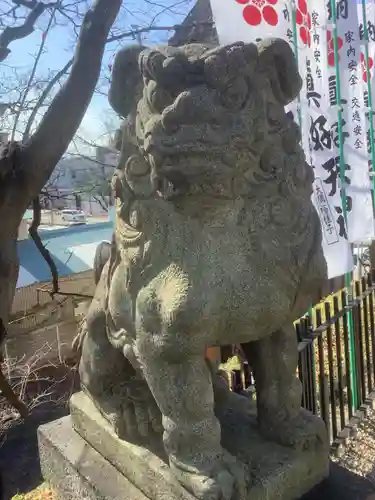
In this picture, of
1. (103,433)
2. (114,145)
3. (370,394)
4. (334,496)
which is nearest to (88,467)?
(103,433)

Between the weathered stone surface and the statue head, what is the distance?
1.02m

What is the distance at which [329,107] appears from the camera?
3576mm

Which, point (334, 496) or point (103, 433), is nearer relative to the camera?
point (334, 496)

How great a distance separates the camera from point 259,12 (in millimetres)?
3178

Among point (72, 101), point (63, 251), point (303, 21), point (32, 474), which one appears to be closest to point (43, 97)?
point (72, 101)

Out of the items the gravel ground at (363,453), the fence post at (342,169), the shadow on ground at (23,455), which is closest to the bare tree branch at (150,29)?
the fence post at (342,169)

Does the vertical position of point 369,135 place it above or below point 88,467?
above

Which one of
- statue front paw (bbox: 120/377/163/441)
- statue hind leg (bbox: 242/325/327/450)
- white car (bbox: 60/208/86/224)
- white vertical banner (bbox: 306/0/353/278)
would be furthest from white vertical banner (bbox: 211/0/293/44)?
white car (bbox: 60/208/86/224)

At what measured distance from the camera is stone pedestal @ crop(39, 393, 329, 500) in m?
1.43

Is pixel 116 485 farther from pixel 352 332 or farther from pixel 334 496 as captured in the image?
pixel 352 332

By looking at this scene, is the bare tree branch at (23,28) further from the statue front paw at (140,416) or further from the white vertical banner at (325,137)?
the statue front paw at (140,416)

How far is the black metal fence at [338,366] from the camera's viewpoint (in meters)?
Answer: 3.07

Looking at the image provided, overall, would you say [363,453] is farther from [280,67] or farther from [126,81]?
[126,81]

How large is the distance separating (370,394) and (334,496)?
104 inches
